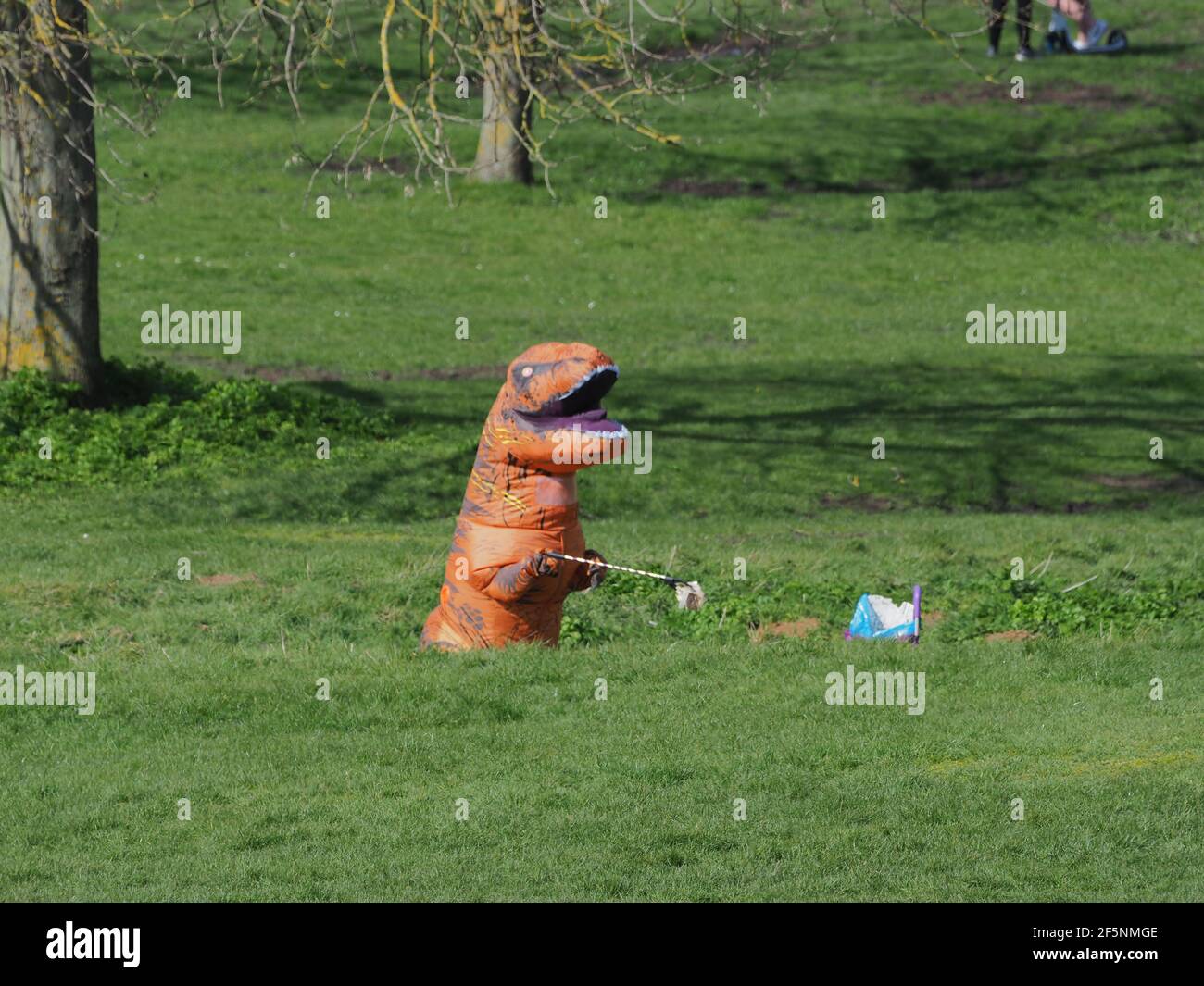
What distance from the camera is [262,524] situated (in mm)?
15320

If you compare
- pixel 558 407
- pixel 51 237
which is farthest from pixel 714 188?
pixel 558 407

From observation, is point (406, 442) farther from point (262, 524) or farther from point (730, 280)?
point (730, 280)

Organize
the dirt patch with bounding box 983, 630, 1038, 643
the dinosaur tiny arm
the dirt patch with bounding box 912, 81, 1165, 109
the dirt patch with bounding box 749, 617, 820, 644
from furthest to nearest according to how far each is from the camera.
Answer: the dirt patch with bounding box 912, 81, 1165, 109, the dirt patch with bounding box 749, 617, 820, 644, the dirt patch with bounding box 983, 630, 1038, 643, the dinosaur tiny arm

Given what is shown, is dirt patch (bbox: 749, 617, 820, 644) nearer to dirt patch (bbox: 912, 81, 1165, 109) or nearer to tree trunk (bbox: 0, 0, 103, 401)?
tree trunk (bbox: 0, 0, 103, 401)

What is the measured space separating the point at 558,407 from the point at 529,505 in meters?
0.67

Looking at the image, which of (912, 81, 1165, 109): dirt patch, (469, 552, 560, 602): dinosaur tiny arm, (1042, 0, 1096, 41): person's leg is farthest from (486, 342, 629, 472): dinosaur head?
(912, 81, 1165, 109): dirt patch

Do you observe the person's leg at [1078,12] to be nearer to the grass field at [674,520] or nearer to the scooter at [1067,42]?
the scooter at [1067,42]

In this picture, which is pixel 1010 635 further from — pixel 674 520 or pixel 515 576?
pixel 674 520

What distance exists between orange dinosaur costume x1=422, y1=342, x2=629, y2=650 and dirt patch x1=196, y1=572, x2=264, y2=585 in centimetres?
248

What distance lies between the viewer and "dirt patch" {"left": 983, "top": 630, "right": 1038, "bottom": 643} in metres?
11.0

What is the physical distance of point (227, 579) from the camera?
505 inches

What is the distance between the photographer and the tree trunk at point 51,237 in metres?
16.9

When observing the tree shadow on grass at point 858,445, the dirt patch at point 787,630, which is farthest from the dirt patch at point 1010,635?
the tree shadow on grass at point 858,445

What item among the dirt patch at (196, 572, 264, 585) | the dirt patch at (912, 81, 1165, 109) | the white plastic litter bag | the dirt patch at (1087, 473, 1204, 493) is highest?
the dirt patch at (912, 81, 1165, 109)
